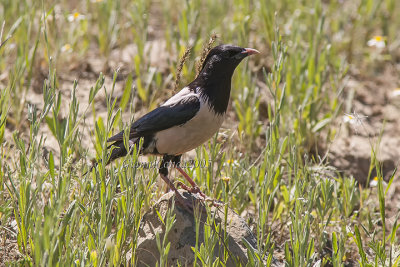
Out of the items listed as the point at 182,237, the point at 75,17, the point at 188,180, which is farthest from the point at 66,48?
the point at 182,237

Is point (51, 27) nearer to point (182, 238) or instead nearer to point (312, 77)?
point (312, 77)

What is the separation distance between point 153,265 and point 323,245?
1.20 m

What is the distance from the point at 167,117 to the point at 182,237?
0.87m

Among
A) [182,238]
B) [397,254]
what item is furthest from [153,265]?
[397,254]

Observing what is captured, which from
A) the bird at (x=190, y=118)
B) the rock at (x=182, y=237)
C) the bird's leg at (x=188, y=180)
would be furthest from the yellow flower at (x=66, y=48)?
the rock at (x=182, y=237)

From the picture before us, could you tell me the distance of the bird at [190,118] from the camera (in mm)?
4293

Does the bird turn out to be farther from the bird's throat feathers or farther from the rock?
the rock

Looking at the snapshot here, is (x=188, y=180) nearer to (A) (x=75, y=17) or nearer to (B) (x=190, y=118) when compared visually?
(B) (x=190, y=118)

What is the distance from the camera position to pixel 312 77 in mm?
5930

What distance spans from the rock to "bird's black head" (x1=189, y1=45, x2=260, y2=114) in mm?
797

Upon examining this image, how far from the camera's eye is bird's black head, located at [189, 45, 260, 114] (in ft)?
14.5

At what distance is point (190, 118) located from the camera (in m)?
4.31

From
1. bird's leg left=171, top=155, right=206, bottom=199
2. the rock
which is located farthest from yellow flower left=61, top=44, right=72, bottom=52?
the rock

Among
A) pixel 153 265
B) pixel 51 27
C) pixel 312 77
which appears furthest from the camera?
pixel 51 27
